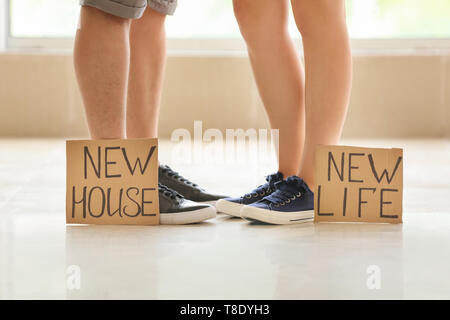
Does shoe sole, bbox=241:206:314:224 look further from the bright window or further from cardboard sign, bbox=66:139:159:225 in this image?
the bright window

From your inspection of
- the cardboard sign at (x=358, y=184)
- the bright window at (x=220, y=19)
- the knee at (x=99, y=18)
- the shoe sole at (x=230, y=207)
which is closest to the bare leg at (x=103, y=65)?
the knee at (x=99, y=18)

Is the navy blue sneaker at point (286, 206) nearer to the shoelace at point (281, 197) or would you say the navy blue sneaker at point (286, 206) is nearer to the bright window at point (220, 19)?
the shoelace at point (281, 197)

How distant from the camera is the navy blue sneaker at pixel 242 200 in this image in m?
1.33

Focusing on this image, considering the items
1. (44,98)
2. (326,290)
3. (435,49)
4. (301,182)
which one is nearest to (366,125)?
(435,49)

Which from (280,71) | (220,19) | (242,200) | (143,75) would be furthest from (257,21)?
(220,19)

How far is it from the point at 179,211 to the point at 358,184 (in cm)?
34

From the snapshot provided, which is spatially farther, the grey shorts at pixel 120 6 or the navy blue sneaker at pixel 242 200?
the navy blue sneaker at pixel 242 200

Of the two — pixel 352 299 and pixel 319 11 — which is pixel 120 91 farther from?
pixel 352 299

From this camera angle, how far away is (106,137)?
1.25m

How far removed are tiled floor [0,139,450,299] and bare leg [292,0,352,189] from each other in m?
0.20

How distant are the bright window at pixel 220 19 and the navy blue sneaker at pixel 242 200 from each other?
243cm

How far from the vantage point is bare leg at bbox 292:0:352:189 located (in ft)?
4.18

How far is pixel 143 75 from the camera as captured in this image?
4.72 feet

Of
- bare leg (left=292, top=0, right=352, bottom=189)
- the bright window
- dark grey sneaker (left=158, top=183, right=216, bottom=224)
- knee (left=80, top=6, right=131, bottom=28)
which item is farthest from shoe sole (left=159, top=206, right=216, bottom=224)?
the bright window
